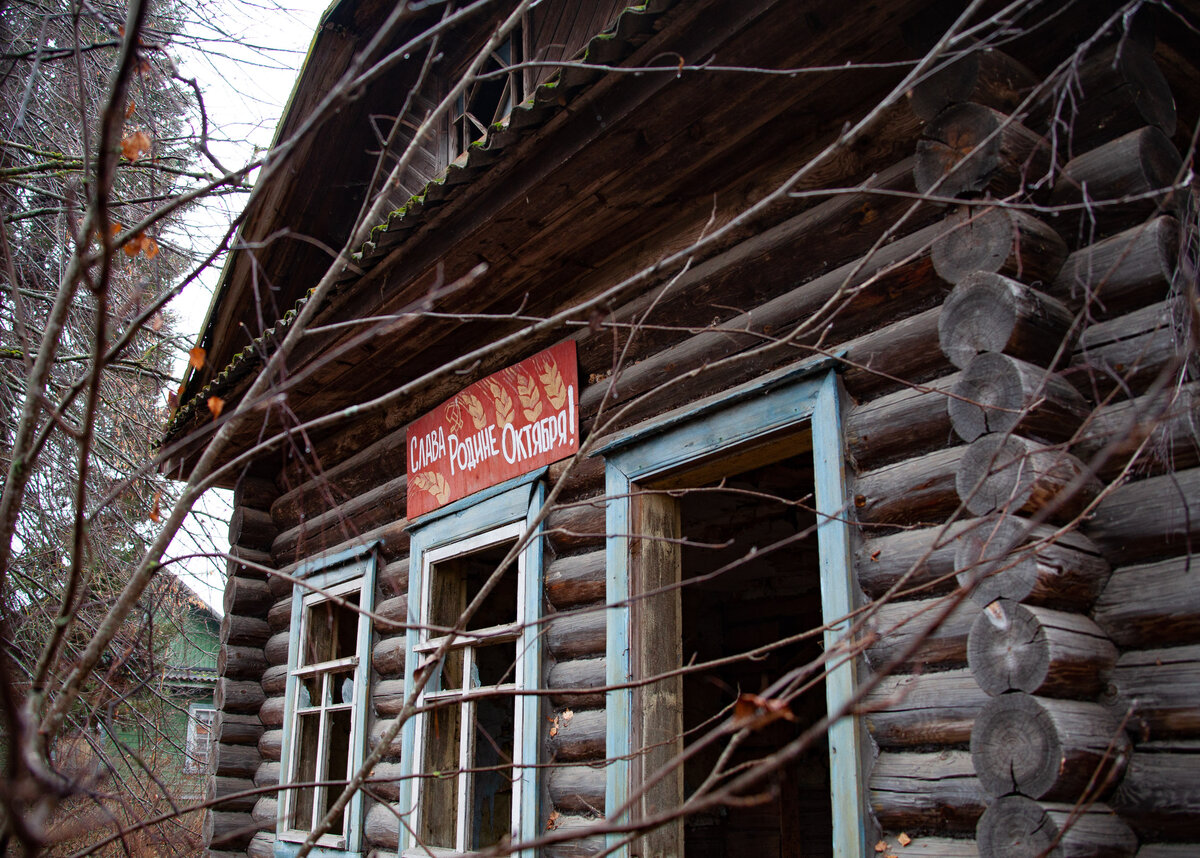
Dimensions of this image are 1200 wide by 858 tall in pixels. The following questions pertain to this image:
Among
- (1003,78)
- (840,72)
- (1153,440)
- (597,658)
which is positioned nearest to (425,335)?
(597,658)

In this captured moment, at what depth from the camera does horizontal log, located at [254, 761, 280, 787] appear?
625 centimetres

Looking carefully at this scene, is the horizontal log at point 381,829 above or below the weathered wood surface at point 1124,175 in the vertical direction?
below

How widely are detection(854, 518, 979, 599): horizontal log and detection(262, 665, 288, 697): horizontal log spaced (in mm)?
4764

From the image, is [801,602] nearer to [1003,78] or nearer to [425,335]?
[425,335]

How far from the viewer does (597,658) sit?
3.92m

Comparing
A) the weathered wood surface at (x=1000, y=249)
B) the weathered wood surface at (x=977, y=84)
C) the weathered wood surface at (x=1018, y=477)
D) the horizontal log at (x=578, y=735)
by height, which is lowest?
the horizontal log at (x=578, y=735)

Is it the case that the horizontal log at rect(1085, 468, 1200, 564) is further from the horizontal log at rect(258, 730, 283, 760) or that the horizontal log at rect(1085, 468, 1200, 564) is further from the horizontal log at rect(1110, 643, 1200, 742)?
the horizontal log at rect(258, 730, 283, 760)

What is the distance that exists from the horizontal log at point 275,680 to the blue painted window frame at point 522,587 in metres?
2.01

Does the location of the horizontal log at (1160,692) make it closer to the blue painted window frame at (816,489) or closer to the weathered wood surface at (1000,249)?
the blue painted window frame at (816,489)

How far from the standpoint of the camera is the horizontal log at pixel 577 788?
3727 millimetres

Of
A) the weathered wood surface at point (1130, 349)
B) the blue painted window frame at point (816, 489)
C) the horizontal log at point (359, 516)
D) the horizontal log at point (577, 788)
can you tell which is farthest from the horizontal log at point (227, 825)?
the weathered wood surface at point (1130, 349)

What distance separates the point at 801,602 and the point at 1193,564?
15.0 feet

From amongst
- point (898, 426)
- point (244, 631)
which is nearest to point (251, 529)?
point (244, 631)

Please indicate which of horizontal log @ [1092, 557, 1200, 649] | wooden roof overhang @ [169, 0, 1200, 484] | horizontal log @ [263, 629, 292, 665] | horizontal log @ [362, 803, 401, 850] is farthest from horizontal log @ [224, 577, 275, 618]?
horizontal log @ [1092, 557, 1200, 649]
